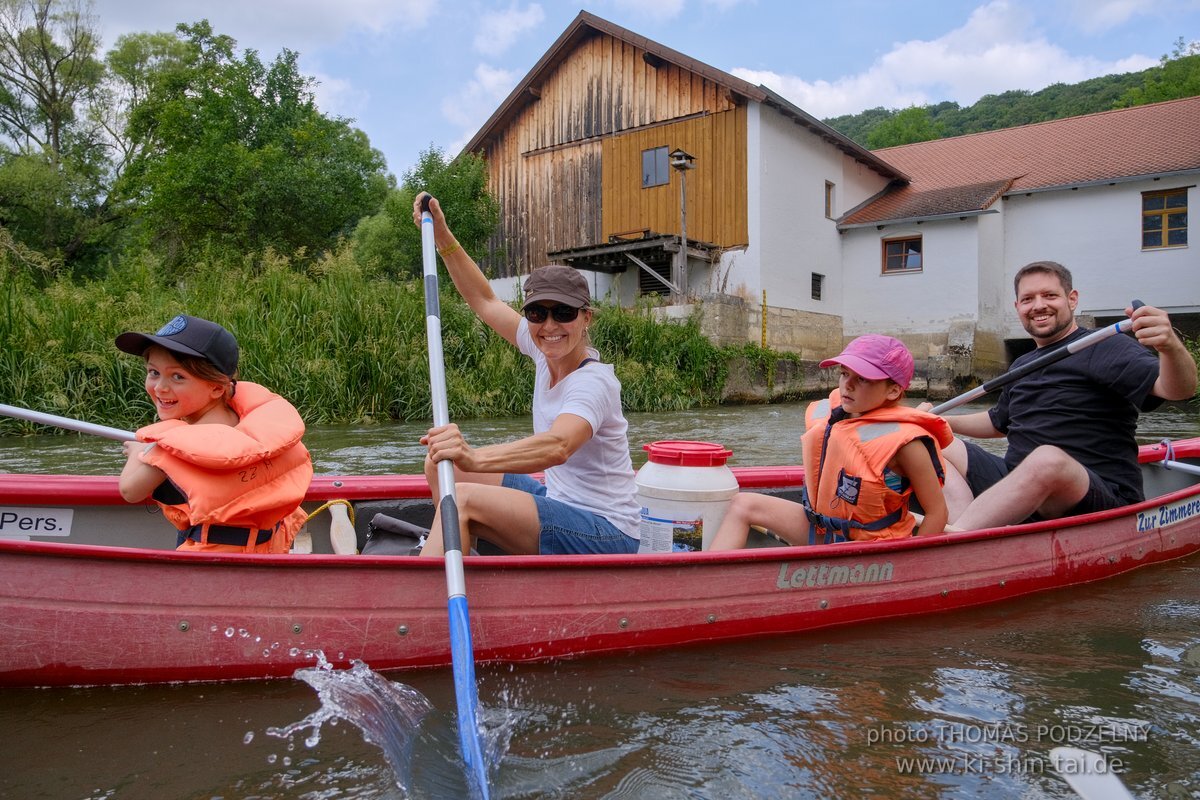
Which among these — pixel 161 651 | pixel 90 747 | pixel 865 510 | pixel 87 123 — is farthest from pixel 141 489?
pixel 87 123

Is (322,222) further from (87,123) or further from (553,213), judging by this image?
(87,123)

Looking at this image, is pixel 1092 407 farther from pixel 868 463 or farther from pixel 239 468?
pixel 239 468

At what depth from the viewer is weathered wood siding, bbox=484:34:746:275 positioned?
17.2 m

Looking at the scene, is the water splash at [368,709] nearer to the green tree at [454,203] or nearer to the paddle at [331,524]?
the paddle at [331,524]

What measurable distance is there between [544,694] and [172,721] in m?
1.03

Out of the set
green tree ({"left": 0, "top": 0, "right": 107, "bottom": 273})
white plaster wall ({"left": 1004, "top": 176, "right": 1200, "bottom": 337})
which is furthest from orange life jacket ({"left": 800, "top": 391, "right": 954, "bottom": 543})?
green tree ({"left": 0, "top": 0, "right": 107, "bottom": 273})

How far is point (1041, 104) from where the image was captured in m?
39.6

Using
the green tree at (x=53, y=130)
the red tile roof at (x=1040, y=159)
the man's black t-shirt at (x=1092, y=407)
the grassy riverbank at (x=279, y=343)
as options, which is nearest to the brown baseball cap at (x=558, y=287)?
the man's black t-shirt at (x=1092, y=407)

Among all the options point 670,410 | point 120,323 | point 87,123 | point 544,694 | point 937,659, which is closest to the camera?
point 544,694

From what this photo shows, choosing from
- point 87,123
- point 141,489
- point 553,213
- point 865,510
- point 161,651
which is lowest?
point 161,651

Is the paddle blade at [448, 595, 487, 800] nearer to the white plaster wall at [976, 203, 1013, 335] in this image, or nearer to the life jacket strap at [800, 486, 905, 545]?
the life jacket strap at [800, 486, 905, 545]

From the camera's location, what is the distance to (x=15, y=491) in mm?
3291

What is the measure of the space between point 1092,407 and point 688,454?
1734 mm

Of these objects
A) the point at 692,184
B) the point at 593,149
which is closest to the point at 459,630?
the point at 692,184
